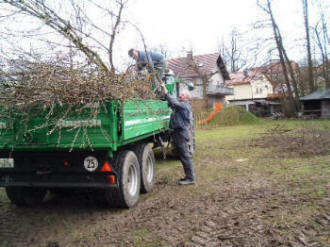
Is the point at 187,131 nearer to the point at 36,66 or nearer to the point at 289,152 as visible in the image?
the point at 36,66

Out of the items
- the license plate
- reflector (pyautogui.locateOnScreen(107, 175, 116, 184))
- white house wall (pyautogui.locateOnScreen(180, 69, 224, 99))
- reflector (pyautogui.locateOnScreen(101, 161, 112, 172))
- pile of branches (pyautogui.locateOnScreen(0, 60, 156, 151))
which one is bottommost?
reflector (pyautogui.locateOnScreen(107, 175, 116, 184))

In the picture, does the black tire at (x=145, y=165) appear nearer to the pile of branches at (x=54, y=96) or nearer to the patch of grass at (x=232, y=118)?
the pile of branches at (x=54, y=96)

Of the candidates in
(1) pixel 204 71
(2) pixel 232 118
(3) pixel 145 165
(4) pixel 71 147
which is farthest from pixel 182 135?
(1) pixel 204 71

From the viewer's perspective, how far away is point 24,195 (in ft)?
15.1

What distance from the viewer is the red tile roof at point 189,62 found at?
33469mm

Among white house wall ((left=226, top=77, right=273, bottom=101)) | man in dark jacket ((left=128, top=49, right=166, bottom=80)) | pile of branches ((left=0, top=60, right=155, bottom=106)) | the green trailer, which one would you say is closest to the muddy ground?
the green trailer

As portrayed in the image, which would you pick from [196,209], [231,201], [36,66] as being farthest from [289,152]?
[36,66]

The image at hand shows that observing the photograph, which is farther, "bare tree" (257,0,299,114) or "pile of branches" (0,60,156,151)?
"bare tree" (257,0,299,114)

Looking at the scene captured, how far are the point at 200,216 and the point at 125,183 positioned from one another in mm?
1111

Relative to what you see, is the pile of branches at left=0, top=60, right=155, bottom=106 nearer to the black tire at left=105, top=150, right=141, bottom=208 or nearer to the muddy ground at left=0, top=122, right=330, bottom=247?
the black tire at left=105, top=150, right=141, bottom=208

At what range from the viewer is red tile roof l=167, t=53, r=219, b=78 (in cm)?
3347

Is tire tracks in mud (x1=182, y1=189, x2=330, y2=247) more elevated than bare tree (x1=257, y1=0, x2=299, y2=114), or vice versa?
bare tree (x1=257, y1=0, x2=299, y2=114)

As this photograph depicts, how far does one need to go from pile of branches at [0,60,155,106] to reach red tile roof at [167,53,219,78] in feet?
92.2

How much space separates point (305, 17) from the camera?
27.1 meters
